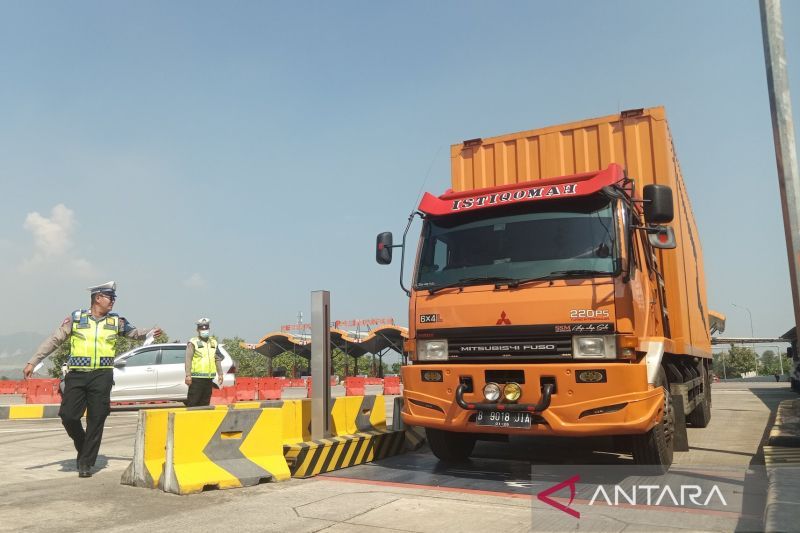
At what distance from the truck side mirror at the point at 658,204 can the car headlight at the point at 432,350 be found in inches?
88.8

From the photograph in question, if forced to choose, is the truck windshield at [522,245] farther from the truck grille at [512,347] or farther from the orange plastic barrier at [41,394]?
the orange plastic barrier at [41,394]

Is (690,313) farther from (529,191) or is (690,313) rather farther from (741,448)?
(529,191)

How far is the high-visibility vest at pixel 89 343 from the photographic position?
5.98 m

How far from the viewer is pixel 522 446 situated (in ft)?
26.3

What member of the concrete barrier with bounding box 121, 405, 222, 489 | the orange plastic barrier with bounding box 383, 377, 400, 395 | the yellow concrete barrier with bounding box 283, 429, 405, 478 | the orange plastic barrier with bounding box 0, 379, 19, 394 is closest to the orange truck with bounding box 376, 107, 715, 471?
the yellow concrete barrier with bounding box 283, 429, 405, 478

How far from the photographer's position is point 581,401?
5172 mm

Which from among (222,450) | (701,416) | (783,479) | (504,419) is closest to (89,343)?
(222,450)

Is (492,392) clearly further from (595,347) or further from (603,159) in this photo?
(603,159)

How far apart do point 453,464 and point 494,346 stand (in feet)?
5.94

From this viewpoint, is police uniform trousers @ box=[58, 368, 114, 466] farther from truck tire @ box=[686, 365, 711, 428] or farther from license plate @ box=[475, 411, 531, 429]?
truck tire @ box=[686, 365, 711, 428]

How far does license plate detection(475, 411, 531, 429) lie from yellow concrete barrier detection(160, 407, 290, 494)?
192 centimetres

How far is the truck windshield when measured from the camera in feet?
18.4

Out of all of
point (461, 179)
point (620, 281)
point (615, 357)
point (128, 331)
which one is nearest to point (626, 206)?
point (620, 281)

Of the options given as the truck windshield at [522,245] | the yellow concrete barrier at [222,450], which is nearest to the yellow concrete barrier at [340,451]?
the yellow concrete barrier at [222,450]
